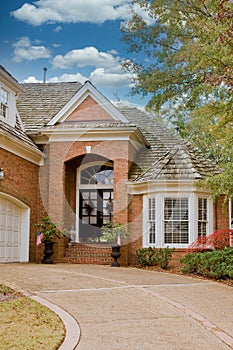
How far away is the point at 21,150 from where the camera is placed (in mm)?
17625

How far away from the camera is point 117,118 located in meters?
19.5

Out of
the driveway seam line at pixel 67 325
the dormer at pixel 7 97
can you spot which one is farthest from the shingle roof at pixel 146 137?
the driveway seam line at pixel 67 325

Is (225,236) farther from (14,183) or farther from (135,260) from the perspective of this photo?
(14,183)

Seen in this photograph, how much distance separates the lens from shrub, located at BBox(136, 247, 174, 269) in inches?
685

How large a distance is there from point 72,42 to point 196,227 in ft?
31.1

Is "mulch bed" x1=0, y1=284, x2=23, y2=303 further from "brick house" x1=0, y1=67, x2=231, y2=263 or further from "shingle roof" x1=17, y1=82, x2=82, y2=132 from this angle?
"shingle roof" x1=17, y1=82, x2=82, y2=132

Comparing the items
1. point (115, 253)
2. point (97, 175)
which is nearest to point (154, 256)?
point (115, 253)

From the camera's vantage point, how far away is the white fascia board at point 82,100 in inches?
767

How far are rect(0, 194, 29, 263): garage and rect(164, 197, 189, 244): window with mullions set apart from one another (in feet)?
17.6

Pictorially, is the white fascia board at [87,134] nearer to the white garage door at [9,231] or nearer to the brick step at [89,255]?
the white garage door at [9,231]

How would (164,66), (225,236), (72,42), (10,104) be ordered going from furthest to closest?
(72,42) < (10,104) < (225,236) < (164,66)

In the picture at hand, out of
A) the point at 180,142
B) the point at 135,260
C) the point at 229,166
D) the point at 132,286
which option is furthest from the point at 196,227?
the point at 132,286

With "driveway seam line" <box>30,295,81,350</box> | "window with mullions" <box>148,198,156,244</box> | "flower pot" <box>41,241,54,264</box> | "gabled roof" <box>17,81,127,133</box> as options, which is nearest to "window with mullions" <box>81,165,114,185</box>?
"gabled roof" <box>17,81,127,133</box>

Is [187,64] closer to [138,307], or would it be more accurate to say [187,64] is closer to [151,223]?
[151,223]
